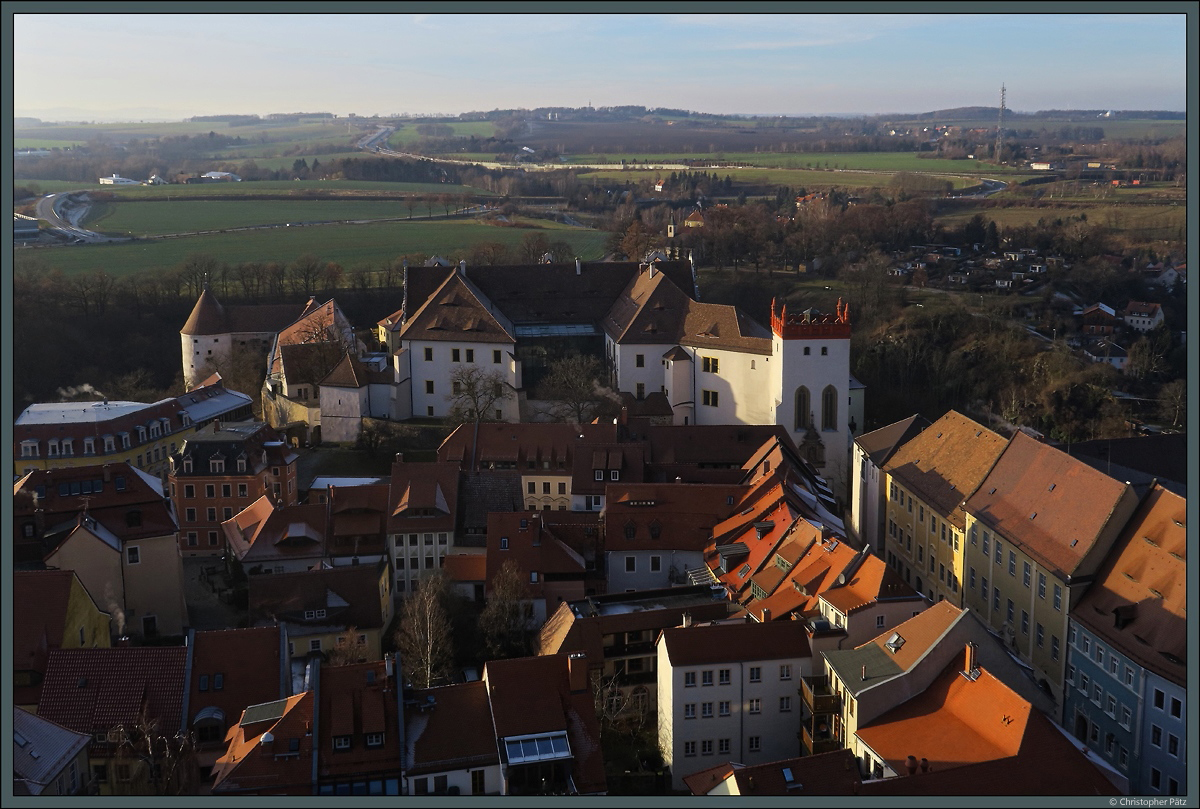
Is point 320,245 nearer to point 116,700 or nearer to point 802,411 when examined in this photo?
point 802,411

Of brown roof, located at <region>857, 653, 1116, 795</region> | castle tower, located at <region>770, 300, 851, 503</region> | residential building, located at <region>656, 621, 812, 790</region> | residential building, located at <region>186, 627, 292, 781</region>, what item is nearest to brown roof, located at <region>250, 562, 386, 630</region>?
residential building, located at <region>186, 627, 292, 781</region>

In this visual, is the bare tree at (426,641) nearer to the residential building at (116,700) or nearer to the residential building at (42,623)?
the residential building at (116,700)

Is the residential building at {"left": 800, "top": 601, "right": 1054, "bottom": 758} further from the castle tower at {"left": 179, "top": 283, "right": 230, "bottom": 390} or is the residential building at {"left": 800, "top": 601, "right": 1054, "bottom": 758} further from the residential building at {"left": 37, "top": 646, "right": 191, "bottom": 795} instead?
the castle tower at {"left": 179, "top": 283, "right": 230, "bottom": 390}

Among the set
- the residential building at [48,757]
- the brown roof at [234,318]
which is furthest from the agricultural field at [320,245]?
the residential building at [48,757]

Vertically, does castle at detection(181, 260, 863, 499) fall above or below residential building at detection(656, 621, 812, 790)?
above

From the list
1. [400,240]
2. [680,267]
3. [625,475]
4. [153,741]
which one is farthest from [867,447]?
[400,240]

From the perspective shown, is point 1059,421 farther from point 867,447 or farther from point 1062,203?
point 1062,203
